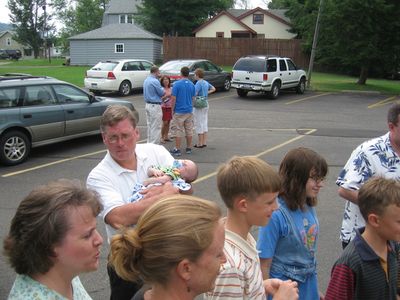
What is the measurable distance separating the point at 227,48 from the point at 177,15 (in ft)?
38.3

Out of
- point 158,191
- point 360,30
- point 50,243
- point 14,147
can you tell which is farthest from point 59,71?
point 50,243

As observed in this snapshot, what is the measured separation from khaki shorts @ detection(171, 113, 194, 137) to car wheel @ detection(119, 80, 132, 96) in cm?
1266

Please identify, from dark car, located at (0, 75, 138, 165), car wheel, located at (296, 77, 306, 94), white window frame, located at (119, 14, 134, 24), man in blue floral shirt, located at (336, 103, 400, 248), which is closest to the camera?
man in blue floral shirt, located at (336, 103, 400, 248)

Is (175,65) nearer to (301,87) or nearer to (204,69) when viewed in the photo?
(204,69)

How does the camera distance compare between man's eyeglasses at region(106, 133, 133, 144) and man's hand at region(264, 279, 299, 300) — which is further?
man's eyeglasses at region(106, 133, 133, 144)

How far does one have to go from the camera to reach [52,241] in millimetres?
2021

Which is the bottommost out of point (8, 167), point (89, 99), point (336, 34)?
point (8, 167)

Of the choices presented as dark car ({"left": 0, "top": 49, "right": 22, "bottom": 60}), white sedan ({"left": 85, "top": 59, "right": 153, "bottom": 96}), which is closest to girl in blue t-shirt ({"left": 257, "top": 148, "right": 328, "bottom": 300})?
white sedan ({"left": 85, "top": 59, "right": 153, "bottom": 96})

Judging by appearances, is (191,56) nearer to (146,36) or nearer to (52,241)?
(146,36)

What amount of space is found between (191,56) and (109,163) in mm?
40341

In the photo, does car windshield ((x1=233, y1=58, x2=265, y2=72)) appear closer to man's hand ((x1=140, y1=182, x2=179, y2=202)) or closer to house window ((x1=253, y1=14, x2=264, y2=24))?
man's hand ((x1=140, y1=182, x2=179, y2=202))

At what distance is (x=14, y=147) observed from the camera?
10.1 m

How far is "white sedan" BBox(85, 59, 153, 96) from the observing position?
2286 centimetres

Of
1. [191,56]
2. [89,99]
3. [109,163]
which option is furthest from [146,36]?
[109,163]
